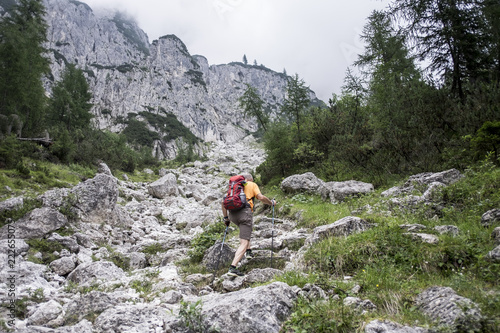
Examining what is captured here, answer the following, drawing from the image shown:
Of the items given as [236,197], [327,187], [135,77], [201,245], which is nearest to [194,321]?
[236,197]

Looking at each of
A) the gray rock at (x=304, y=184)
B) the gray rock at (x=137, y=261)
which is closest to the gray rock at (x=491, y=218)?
the gray rock at (x=304, y=184)

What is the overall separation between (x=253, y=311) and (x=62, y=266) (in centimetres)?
496

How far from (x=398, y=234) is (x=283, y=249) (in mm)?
2459

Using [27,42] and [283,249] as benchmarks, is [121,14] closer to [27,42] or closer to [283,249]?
[27,42]

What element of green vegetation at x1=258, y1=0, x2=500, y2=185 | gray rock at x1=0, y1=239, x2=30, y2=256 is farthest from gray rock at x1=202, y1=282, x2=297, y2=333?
green vegetation at x1=258, y1=0, x2=500, y2=185

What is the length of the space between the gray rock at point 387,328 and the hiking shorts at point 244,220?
10.2ft

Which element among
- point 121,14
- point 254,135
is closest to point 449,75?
point 254,135

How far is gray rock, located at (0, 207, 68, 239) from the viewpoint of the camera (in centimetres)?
637

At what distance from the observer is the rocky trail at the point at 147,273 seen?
2.69m

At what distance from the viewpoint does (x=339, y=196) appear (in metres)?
8.87

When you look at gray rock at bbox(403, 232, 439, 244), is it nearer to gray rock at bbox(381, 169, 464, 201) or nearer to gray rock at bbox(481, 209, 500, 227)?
gray rock at bbox(481, 209, 500, 227)

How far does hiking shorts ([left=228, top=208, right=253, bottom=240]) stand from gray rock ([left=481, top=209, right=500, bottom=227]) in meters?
4.02

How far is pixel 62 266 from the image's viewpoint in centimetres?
541

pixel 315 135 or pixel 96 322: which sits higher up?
pixel 315 135
